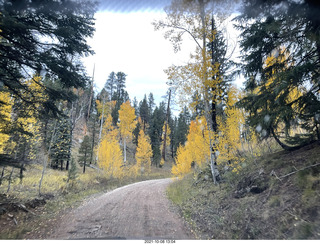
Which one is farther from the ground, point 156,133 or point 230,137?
point 156,133

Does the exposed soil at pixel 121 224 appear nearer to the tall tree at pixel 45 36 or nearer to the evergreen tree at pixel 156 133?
the tall tree at pixel 45 36

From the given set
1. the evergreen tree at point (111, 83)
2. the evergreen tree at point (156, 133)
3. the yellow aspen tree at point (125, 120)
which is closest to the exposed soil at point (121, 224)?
the yellow aspen tree at point (125, 120)

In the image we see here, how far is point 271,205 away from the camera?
4227 mm

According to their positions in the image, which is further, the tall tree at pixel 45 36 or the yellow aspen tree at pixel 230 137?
the yellow aspen tree at pixel 230 137

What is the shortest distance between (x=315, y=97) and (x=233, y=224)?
426 centimetres

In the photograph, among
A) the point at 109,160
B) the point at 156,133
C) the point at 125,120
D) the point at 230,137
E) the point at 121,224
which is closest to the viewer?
the point at 121,224

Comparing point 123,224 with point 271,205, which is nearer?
point 271,205

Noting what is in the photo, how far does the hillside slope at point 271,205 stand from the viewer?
3.45 metres

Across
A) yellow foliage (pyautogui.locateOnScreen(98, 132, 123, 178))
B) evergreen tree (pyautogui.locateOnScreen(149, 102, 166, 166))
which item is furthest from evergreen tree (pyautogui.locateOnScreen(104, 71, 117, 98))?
yellow foliage (pyautogui.locateOnScreen(98, 132, 123, 178))

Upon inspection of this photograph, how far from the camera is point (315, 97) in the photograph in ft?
14.6

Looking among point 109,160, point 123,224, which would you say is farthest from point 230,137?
point 109,160

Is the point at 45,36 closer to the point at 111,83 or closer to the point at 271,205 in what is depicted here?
the point at 271,205
